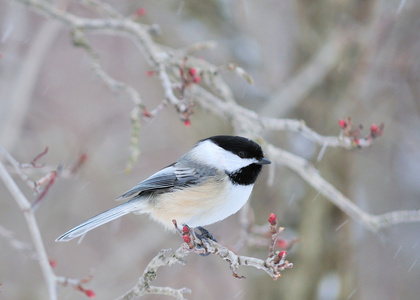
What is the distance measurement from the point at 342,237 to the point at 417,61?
202cm

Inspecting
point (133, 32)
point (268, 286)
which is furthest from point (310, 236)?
point (133, 32)

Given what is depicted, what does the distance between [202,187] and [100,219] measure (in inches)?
22.1

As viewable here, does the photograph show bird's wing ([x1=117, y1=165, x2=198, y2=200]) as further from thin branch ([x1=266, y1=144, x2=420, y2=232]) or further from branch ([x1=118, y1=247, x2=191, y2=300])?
branch ([x1=118, y1=247, x2=191, y2=300])

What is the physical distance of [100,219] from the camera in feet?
7.98

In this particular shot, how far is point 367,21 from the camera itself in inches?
174

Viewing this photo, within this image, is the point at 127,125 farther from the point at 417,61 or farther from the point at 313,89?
the point at 417,61

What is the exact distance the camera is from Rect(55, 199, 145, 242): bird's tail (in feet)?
7.62

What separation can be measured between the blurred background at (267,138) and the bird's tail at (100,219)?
1.26 metres

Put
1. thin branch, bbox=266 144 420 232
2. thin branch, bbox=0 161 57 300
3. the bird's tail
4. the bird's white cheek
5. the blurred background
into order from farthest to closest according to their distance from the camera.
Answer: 1. the blurred background
2. thin branch, bbox=266 144 420 232
3. the bird's white cheek
4. the bird's tail
5. thin branch, bbox=0 161 57 300

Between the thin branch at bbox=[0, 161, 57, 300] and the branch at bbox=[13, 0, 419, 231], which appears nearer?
the thin branch at bbox=[0, 161, 57, 300]

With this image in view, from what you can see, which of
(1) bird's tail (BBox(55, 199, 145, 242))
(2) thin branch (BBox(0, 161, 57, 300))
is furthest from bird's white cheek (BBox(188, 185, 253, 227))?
(2) thin branch (BBox(0, 161, 57, 300))

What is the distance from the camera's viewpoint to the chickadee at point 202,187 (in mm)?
2514

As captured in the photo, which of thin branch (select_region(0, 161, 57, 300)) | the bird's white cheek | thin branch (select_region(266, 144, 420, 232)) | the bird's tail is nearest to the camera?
thin branch (select_region(0, 161, 57, 300))

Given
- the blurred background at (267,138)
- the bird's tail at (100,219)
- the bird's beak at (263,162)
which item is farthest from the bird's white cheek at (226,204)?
the blurred background at (267,138)
